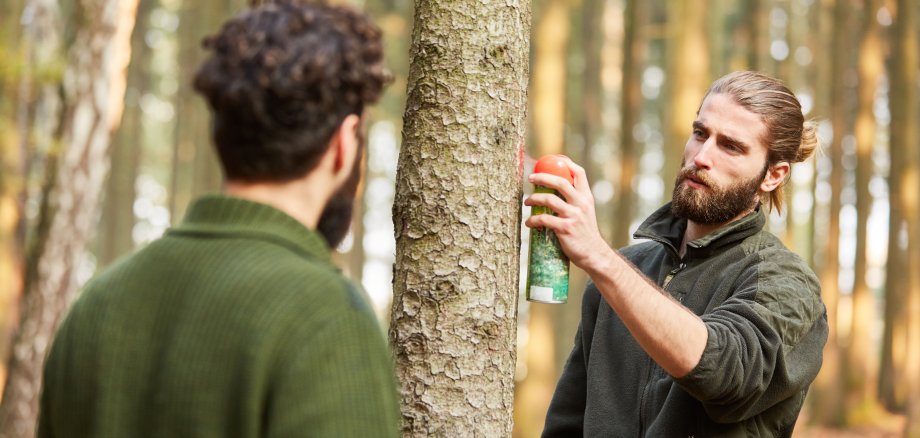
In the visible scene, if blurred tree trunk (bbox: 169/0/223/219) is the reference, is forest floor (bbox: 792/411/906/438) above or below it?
below

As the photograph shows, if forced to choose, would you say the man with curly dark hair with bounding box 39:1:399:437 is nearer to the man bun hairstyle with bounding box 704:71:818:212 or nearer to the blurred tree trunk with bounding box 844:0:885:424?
the man bun hairstyle with bounding box 704:71:818:212

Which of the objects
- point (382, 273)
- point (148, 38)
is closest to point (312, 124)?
point (148, 38)

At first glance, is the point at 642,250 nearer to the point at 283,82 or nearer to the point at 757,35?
the point at 283,82

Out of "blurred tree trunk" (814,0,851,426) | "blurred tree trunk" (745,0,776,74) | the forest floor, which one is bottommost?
the forest floor

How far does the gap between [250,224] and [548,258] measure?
3.91 ft

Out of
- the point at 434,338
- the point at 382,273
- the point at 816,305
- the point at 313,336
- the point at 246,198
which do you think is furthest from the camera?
the point at 382,273

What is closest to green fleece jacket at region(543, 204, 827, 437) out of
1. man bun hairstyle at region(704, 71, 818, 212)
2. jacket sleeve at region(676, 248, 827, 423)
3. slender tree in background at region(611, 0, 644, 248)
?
jacket sleeve at region(676, 248, 827, 423)

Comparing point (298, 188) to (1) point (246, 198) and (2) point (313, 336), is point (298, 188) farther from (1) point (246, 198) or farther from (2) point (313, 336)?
(2) point (313, 336)

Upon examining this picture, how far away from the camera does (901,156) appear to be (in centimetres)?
1317

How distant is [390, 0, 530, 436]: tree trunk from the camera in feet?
9.23

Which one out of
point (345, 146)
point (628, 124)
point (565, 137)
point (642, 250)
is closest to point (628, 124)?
point (628, 124)

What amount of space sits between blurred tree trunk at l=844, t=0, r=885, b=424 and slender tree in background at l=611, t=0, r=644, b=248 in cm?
550

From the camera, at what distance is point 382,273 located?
1403 inches

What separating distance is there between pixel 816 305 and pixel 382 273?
32.8m
